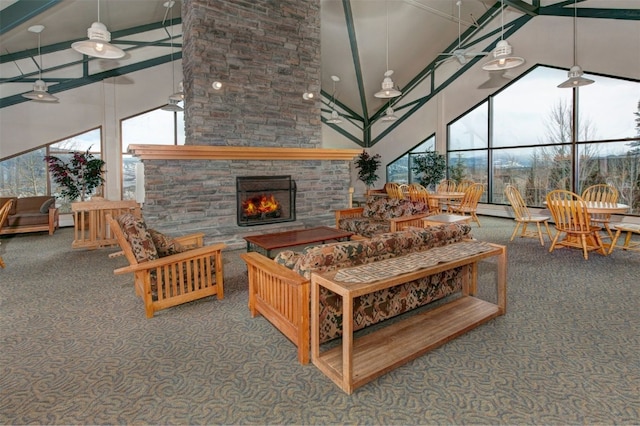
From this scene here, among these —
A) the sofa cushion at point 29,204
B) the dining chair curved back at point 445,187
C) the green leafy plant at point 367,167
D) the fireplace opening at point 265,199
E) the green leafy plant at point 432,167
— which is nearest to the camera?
the fireplace opening at point 265,199

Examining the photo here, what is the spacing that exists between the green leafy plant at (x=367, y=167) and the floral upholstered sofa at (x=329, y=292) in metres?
9.01

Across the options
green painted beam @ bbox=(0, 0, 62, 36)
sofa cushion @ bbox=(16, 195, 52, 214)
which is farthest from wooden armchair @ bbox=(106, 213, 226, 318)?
sofa cushion @ bbox=(16, 195, 52, 214)

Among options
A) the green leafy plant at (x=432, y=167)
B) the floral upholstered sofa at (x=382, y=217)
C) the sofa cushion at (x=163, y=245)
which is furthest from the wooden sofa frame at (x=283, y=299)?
the green leafy plant at (x=432, y=167)

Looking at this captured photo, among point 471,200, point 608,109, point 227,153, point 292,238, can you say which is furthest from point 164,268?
point 608,109

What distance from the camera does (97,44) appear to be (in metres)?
3.56

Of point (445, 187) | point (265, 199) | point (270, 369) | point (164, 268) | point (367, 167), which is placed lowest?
point (270, 369)

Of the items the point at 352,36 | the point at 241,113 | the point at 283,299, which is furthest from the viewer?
the point at 352,36

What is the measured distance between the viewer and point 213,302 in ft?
11.1

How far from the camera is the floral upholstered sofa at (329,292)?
7.52ft

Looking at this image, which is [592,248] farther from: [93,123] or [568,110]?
[93,123]

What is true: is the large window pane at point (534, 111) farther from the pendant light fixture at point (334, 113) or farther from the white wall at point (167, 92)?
the pendant light fixture at point (334, 113)

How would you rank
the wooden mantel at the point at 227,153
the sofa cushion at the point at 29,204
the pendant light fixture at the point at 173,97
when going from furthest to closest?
the sofa cushion at the point at 29,204 < the pendant light fixture at the point at 173,97 < the wooden mantel at the point at 227,153

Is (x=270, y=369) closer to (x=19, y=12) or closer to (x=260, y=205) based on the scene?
(x=260, y=205)

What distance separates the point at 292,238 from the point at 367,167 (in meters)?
8.06
